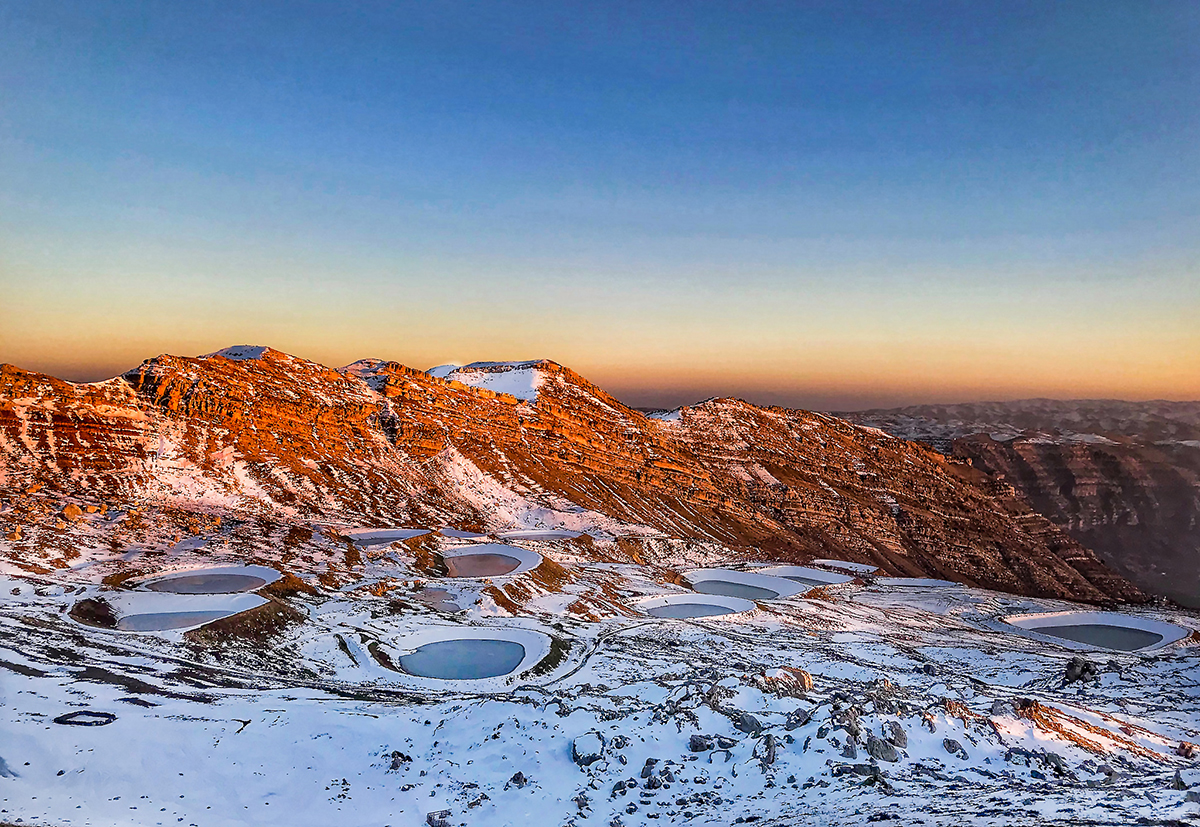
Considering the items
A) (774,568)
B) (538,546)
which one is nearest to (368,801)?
(538,546)

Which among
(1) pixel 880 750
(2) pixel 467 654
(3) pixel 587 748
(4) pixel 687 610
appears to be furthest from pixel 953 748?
(4) pixel 687 610

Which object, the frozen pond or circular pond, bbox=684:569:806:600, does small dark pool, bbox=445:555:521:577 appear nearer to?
the frozen pond

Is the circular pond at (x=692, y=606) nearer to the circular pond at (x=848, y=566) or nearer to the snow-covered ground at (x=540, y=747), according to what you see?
the snow-covered ground at (x=540, y=747)

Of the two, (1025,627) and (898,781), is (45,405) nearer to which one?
(898,781)

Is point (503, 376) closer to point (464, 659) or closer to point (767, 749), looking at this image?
point (464, 659)

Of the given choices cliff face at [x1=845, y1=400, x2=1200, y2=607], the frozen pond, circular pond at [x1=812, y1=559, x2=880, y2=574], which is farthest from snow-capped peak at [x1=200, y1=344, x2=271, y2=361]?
cliff face at [x1=845, y1=400, x2=1200, y2=607]

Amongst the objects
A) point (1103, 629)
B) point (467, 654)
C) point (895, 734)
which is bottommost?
point (1103, 629)
